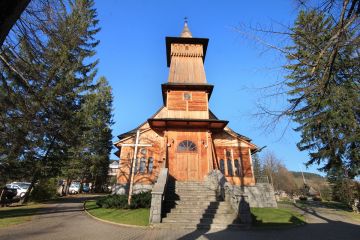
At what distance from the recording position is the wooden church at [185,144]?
18.0 metres

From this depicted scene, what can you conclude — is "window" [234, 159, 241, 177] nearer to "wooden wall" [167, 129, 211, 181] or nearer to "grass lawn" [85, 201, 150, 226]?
"wooden wall" [167, 129, 211, 181]

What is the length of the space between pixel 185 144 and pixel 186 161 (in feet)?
4.74

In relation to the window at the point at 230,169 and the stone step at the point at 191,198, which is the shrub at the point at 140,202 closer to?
the stone step at the point at 191,198

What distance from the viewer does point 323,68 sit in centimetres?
390

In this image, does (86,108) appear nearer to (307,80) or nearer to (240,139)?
(240,139)

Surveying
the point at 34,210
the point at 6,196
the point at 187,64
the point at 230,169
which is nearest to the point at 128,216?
the point at 34,210

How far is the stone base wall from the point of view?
58.3 feet

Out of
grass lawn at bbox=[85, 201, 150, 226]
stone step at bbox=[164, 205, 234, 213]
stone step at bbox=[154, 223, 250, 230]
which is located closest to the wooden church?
grass lawn at bbox=[85, 201, 150, 226]

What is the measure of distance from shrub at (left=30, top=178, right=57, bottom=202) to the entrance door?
1364 centimetres

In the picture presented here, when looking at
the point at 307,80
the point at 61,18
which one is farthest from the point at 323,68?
the point at 61,18

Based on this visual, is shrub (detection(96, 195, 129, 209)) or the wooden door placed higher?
the wooden door

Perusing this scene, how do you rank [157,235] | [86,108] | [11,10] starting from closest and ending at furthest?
1. [11,10]
2. [157,235]
3. [86,108]

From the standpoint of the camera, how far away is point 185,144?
18.7 meters

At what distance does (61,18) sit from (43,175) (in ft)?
62.7
